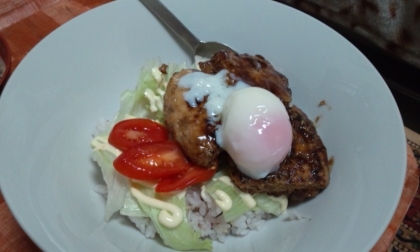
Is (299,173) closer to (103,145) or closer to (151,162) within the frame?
(151,162)

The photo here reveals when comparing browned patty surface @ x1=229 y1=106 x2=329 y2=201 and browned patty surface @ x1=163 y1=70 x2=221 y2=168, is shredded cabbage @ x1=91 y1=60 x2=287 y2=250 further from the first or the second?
browned patty surface @ x1=163 y1=70 x2=221 y2=168

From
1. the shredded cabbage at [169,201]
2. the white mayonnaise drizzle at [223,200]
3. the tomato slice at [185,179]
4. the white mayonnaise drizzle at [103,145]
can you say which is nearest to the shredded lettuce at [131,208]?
the shredded cabbage at [169,201]

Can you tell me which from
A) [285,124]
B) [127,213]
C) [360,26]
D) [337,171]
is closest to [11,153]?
[127,213]

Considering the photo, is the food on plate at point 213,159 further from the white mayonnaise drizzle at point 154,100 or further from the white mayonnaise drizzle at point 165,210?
the white mayonnaise drizzle at point 154,100

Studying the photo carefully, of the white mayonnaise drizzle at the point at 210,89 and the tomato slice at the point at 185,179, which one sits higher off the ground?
the white mayonnaise drizzle at the point at 210,89

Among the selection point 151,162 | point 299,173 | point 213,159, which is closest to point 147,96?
point 151,162

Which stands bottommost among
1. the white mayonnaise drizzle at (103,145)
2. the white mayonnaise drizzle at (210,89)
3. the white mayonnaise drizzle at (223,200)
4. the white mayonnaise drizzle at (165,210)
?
the white mayonnaise drizzle at (165,210)

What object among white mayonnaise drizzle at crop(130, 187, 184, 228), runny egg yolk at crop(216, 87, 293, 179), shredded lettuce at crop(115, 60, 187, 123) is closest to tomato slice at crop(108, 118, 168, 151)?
shredded lettuce at crop(115, 60, 187, 123)
